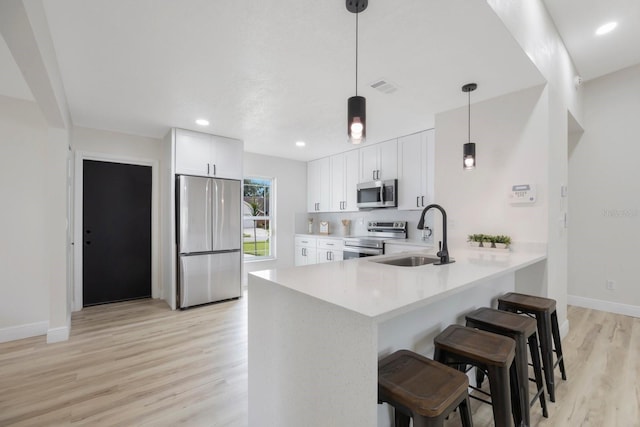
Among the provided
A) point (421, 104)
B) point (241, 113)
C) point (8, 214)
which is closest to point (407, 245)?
point (421, 104)

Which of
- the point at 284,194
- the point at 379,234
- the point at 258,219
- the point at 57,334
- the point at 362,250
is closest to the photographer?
the point at 57,334

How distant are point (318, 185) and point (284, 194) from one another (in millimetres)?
704

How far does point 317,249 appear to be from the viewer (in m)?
5.25

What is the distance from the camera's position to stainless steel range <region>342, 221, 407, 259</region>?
4.21 meters

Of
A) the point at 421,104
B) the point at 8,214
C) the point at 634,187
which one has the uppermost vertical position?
the point at 421,104

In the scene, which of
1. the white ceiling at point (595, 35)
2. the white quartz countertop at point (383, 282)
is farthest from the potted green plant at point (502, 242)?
the white ceiling at point (595, 35)

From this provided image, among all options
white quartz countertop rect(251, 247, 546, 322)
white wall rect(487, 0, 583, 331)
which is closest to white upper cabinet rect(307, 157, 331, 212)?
white wall rect(487, 0, 583, 331)

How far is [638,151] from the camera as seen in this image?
3332 mm

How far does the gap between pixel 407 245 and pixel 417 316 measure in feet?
7.79

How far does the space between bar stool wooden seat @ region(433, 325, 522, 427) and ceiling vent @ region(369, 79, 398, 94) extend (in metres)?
2.00

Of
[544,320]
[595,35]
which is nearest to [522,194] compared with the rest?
[544,320]

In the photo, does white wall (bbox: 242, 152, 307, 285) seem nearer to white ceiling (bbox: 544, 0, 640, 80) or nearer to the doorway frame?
the doorway frame

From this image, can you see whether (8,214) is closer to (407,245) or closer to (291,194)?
(291,194)

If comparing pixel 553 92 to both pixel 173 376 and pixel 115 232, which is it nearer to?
pixel 173 376
